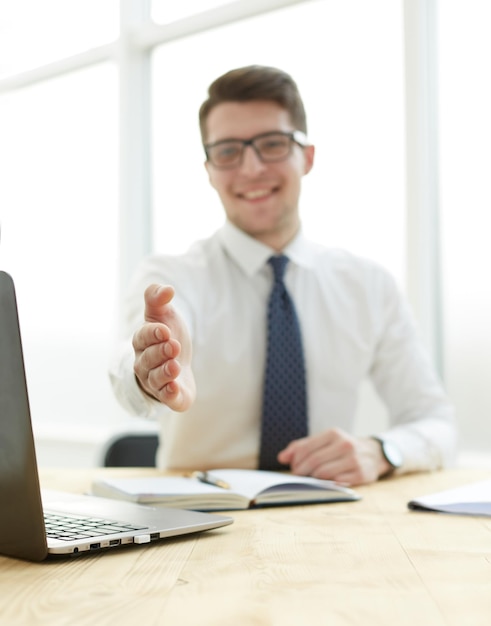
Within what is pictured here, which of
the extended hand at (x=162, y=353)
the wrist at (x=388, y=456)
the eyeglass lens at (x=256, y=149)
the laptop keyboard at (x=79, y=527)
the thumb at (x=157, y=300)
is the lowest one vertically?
the wrist at (x=388, y=456)

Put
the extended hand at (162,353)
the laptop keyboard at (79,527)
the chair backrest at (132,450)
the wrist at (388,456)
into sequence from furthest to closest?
the chair backrest at (132,450) < the wrist at (388,456) < the extended hand at (162,353) < the laptop keyboard at (79,527)

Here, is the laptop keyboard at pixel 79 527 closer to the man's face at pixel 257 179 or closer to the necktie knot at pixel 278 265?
the necktie knot at pixel 278 265

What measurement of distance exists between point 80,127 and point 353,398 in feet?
8.56

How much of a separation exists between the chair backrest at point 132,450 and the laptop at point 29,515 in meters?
1.27

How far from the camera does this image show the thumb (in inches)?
51.7

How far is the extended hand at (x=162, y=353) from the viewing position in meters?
1.28

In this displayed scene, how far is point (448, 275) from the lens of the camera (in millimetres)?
3125

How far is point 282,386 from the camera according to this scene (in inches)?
87.9

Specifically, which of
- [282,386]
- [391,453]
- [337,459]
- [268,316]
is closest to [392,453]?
[391,453]

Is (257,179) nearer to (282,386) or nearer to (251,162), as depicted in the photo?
(251,162)

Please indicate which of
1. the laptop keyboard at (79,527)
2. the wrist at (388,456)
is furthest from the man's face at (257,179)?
the laptop keyboard at (79,527)

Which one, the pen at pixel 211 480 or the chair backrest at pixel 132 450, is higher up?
the pen at pixel 211 480

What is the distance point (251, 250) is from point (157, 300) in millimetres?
1101

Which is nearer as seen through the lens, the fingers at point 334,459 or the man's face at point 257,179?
the fingers at point 334,459
